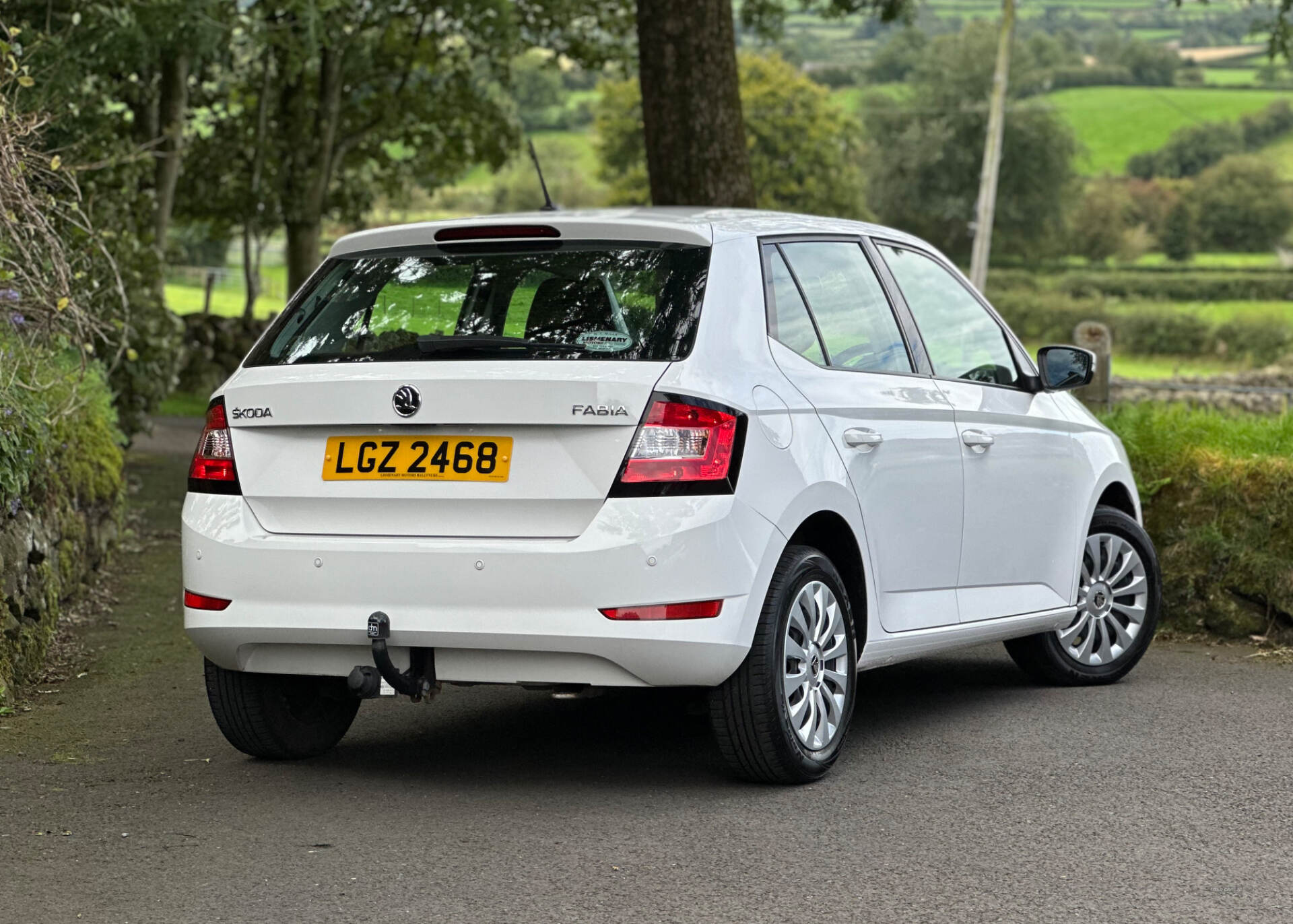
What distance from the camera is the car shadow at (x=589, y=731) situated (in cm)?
606

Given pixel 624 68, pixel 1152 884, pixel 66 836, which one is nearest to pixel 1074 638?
pixel 1152 884

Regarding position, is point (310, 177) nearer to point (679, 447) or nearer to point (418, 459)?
point (418, 459)

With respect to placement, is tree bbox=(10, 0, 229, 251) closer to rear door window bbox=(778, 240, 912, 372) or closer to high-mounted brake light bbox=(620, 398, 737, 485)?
rear door window bbox=(778, 240, 912, 372)

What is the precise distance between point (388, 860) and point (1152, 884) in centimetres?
203

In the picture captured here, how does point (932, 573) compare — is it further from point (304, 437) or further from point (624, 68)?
point (624, 68)

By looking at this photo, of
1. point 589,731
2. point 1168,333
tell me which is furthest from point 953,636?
point 1168,333

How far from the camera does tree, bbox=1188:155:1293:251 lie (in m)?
106

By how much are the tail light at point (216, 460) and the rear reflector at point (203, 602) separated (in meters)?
0.33

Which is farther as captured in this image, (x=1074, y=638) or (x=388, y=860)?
(x=1074, y=638)

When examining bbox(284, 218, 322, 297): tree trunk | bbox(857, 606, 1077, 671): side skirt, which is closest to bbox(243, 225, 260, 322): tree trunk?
bbox(284, 218, 322, 297): tree trunk

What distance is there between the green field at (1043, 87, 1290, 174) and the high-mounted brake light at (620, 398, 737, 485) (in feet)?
378

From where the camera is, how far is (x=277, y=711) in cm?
613

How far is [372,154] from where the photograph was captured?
33781 millimetres

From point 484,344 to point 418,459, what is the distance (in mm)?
410
